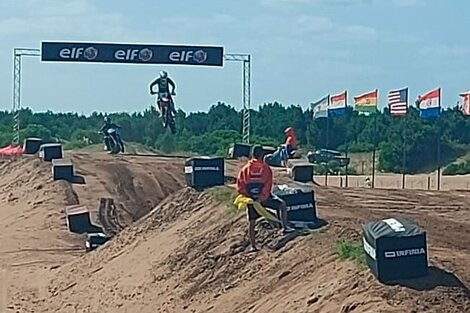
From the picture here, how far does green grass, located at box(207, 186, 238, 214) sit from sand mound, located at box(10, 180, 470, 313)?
0.35 ft

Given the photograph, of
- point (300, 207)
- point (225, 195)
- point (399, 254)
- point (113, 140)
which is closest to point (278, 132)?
point (113, 140)

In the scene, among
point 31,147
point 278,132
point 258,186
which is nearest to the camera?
point 258,186

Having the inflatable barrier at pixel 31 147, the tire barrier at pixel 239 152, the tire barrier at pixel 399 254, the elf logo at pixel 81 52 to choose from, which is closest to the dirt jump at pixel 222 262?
the tire barrier at pixel 399 254

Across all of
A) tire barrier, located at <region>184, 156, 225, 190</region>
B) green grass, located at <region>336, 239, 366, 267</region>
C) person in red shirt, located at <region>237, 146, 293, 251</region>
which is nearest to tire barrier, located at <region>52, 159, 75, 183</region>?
tire barrier, located at <region>184, 156, 225, 190</region>

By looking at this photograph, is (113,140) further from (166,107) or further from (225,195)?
Answer: (225,195)

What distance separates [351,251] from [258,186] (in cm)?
233

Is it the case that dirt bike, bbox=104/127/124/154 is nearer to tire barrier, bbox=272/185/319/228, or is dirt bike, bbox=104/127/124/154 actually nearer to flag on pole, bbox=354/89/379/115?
flag on pole, bbox=354/89/379/115

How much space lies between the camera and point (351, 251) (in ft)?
45.5

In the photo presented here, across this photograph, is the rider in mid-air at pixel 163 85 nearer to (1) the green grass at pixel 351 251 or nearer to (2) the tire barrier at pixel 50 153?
(2) the tire barrier at pixel 50 153

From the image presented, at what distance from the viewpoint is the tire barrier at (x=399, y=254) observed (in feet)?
40.1

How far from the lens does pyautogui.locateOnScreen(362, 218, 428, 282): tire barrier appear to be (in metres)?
12.2

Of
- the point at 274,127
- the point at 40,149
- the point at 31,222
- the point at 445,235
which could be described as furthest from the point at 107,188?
the point at 274,127

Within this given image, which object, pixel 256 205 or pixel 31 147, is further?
pixel 31 147

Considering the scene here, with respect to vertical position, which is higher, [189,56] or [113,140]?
[189,56]
